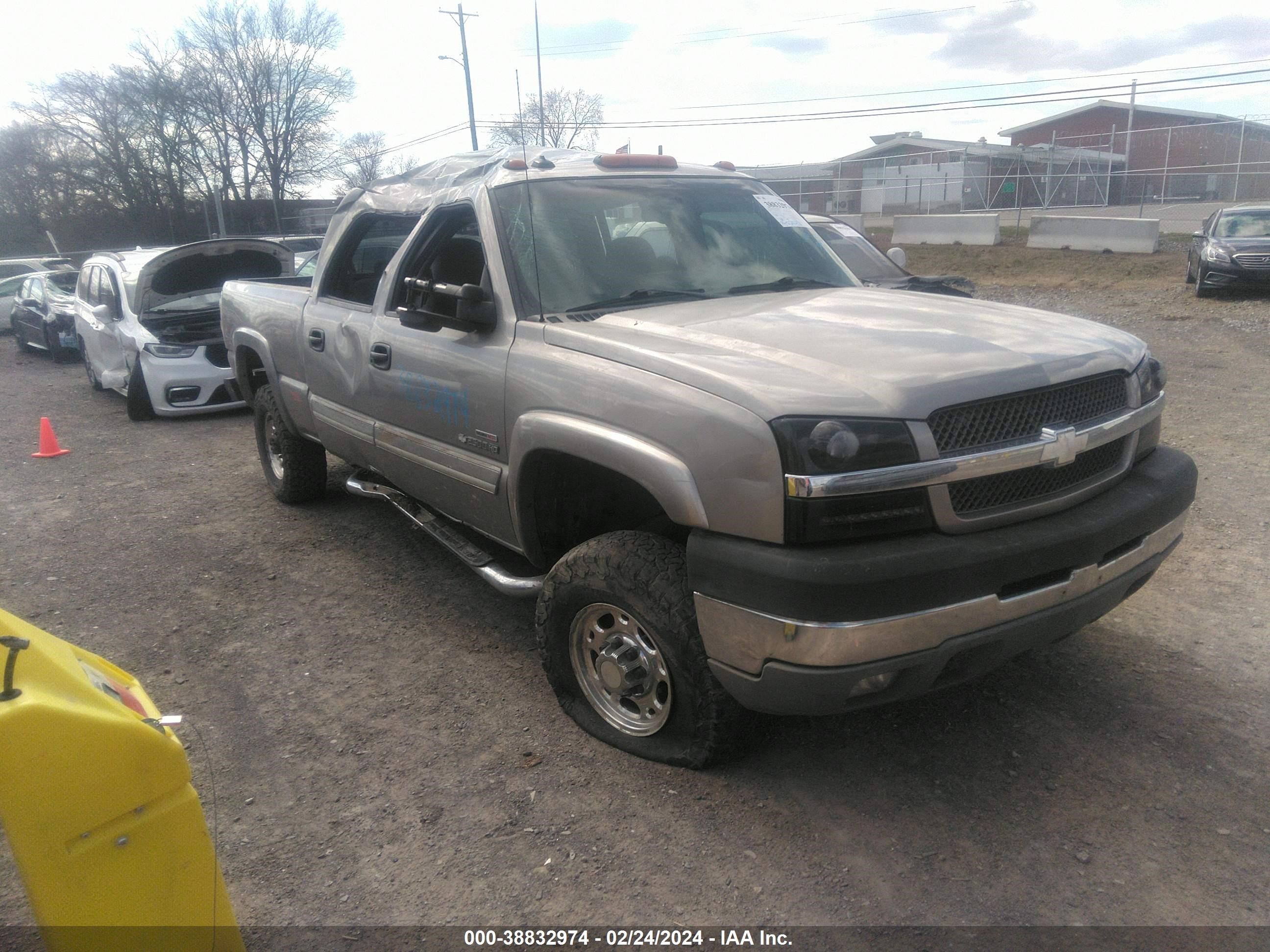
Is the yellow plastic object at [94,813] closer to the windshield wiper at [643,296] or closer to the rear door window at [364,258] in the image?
the windshield wiper at [643,296]

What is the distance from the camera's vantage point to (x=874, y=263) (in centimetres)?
869

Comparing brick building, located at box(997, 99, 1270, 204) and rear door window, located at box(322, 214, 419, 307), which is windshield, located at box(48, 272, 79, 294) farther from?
brick building, located at box(997, 99, 1270, 204)

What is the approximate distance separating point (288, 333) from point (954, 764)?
4074 millimetres

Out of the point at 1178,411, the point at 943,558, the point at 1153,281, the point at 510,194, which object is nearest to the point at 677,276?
the point at 510,194

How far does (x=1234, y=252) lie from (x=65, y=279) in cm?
1980

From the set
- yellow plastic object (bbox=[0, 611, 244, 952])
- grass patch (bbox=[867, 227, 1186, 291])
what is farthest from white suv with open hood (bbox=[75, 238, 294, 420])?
grass patch (bbox=[867, 227, 1186, 291])

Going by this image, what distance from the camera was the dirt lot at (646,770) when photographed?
103 inches

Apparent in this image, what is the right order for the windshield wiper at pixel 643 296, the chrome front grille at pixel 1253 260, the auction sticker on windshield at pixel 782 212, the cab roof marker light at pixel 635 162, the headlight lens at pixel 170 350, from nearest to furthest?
the windshield wiper at pixel 643 296, the cab roof marker light at pixel 635 162, the auction sticker on windshield at pixel 782 212, the headlight lens at pixel 170 350, the chrome front grille at pixel 1253 260

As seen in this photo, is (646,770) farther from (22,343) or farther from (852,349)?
(22,343)

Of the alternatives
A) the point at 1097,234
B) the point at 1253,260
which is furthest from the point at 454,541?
the point at 1097,234

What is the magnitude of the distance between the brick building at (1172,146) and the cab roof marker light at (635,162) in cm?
2558

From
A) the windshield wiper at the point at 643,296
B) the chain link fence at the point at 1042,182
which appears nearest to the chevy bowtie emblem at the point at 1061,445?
the windshield wiper at the point at 643,296

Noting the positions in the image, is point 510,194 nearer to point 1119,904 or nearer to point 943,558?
point 943,558

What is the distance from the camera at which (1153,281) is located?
17906 millimetres
